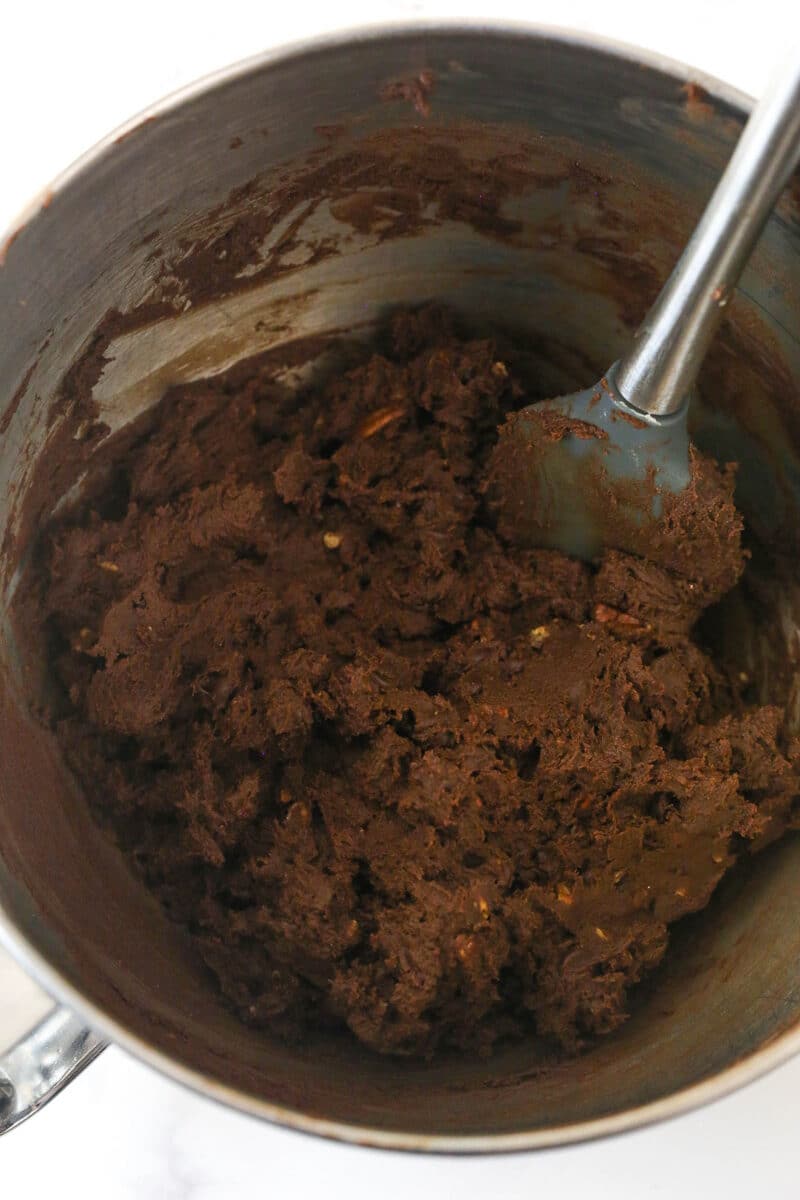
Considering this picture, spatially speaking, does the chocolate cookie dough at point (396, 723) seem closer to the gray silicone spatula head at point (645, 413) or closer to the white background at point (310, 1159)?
the gray silicone spatula head at point (645, 413)

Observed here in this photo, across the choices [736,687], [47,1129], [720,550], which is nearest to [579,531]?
[720,550]

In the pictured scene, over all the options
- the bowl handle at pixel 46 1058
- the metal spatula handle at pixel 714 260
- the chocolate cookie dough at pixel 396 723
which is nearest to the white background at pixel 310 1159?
the chocolate cookie dough at pixel 396 723

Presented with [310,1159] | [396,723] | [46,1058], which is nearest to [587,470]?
[396,723]

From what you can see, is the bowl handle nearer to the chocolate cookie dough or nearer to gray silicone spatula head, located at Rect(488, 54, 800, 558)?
the chocolate cookie dough

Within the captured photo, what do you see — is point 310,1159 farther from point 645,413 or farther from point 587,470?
point 645,413

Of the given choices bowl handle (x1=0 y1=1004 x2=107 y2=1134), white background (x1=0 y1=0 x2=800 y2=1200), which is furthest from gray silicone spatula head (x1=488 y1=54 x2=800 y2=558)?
bowl handle (x1=0 y1=1004 x2=107 y2=1134)

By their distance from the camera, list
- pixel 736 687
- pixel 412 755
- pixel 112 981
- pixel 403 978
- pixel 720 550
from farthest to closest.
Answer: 1. pixel 736 687
2. pixel 720 550
3. pixel 412 755
4. pixel 403 978
5. pixel 112 981

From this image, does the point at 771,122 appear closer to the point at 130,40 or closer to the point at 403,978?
the point at 403,978

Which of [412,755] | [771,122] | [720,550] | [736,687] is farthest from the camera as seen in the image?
[736,687]
